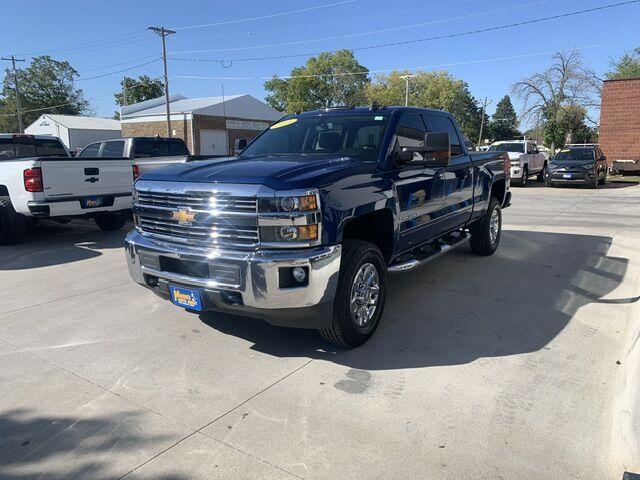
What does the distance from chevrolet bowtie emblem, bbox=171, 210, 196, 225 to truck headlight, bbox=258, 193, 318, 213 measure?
2.27 ft

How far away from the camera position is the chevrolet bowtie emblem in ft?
12.8

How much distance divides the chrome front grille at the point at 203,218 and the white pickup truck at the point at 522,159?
1775 centimetres

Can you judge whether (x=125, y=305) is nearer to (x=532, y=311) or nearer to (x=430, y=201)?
(x=430, y=201)

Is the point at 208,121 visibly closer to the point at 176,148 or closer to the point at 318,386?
the point at 176,148

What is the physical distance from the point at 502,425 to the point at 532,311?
2.33 meters

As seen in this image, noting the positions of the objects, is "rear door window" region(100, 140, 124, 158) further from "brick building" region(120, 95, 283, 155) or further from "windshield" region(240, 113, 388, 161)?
"brick building" region(120, 95, 283, 155)

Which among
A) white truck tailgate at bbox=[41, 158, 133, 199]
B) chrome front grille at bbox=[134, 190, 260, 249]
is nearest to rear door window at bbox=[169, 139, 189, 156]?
white truck tailgate at bbox=[41, 158, 133, 199]

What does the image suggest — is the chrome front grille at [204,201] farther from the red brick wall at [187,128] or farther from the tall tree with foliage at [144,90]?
the tall tree with foliage at [144,90]

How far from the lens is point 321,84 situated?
6325 cm

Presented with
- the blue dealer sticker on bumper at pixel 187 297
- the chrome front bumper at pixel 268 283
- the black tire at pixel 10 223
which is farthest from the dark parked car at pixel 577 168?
the blue dealer sticker on bumper at pixel 187 297

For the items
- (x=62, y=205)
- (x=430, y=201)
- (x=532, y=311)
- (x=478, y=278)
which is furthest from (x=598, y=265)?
(x=62, y=205)

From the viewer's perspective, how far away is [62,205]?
7.98 m

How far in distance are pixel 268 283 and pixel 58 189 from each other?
5.91 m

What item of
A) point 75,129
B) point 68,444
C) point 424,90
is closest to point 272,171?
point 68,444
